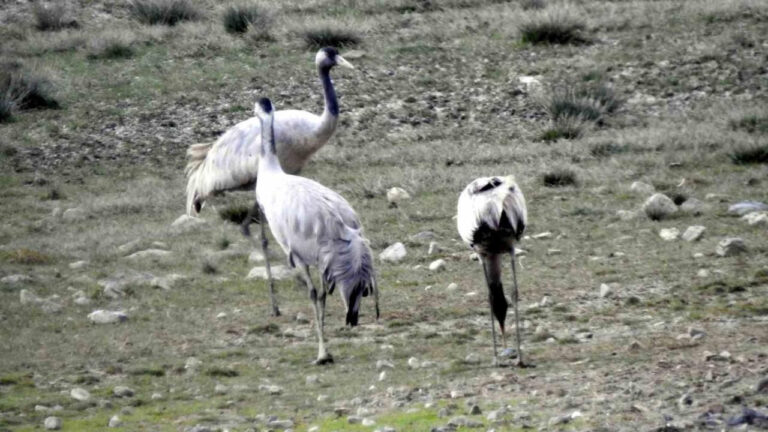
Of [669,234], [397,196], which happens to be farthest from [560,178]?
[669,234]

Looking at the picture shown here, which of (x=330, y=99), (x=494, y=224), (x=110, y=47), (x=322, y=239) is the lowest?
(x=322, y=239)

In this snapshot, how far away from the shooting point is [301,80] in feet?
72.6

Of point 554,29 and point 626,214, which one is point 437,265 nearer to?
point 626,214

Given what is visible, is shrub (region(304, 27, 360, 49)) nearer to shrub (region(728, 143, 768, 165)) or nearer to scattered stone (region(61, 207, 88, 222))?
scattered stone (region(61, 207, 88, 222))

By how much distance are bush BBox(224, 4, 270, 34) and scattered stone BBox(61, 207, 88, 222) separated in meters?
8.98

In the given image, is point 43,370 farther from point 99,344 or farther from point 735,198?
point 735,198

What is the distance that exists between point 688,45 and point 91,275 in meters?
12.6

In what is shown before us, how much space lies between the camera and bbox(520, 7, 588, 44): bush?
23.3 m

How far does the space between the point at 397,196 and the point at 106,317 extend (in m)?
5.12

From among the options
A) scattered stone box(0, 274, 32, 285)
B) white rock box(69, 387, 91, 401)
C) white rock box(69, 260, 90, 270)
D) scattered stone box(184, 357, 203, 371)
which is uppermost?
white rock box(69, 387, 91, 401)

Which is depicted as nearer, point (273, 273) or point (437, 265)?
point (437, 265)

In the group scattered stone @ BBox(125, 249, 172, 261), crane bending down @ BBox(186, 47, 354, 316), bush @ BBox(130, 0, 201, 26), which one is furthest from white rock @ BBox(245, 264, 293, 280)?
bush @ BBox(130, 0, 201, 26)

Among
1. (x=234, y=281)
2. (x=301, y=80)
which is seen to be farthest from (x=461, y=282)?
(x=301, y=80)

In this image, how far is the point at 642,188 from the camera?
49.8ft
